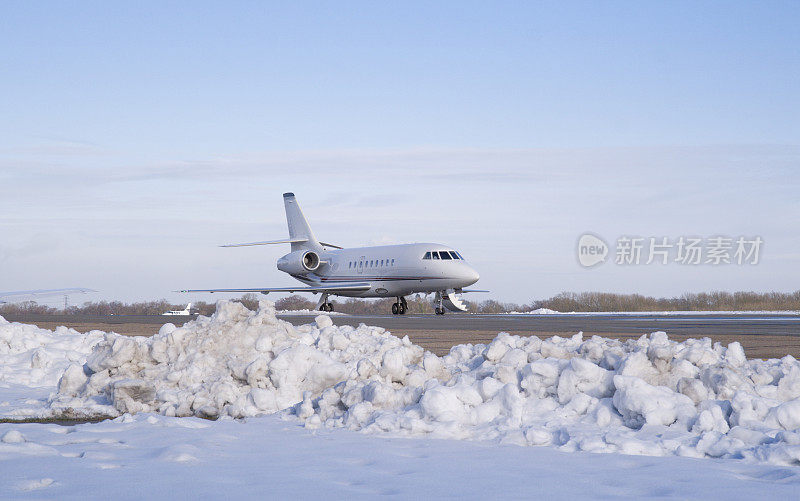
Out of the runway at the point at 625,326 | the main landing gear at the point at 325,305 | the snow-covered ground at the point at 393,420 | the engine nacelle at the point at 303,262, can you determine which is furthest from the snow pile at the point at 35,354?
the engine nacelle at the point at 303,262

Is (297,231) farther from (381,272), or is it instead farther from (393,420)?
(393,420)

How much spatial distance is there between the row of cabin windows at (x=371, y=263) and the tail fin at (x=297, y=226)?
22.8 ft

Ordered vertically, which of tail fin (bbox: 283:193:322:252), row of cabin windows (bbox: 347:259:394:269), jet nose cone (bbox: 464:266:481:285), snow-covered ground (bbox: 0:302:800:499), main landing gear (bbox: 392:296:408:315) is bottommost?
snow-covered ground (bbox: 0:302:800:499)

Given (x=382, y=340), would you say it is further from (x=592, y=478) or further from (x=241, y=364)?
(x=592, y=478)

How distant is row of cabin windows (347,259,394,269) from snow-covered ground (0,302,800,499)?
25.2m

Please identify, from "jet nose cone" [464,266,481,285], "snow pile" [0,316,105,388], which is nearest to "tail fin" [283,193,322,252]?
"jet nose cone" [464,266,481,285]

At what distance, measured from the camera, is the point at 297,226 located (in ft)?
153

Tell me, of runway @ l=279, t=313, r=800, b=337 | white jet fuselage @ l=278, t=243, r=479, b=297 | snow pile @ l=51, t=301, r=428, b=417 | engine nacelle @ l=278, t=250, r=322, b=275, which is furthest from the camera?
engine nacelle @ l=278, t=250, r=322, b=275

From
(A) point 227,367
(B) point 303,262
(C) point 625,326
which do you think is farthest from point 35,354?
(B) point 303,262

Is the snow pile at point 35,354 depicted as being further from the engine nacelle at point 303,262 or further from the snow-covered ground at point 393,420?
the engine nacelle at point 303,262

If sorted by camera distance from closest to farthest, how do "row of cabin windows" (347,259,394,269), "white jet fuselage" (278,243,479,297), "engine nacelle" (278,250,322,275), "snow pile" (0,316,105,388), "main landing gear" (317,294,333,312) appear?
"snow pile" (0,316,105,388) → "white jet fuselage" (278,243,479,297) → "row of cabin windows" (347,259,394,269) → "main landing gear" (317,294,333,312) → "engine nacelle" (278,250,322,275)

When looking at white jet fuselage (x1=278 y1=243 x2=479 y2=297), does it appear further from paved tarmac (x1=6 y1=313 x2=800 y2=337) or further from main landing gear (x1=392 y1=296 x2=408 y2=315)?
paved tarmac (x1=6 y1=313 x2=800 y2=337)

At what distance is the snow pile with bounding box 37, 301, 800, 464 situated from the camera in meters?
5.27

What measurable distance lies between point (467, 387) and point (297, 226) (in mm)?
41336
